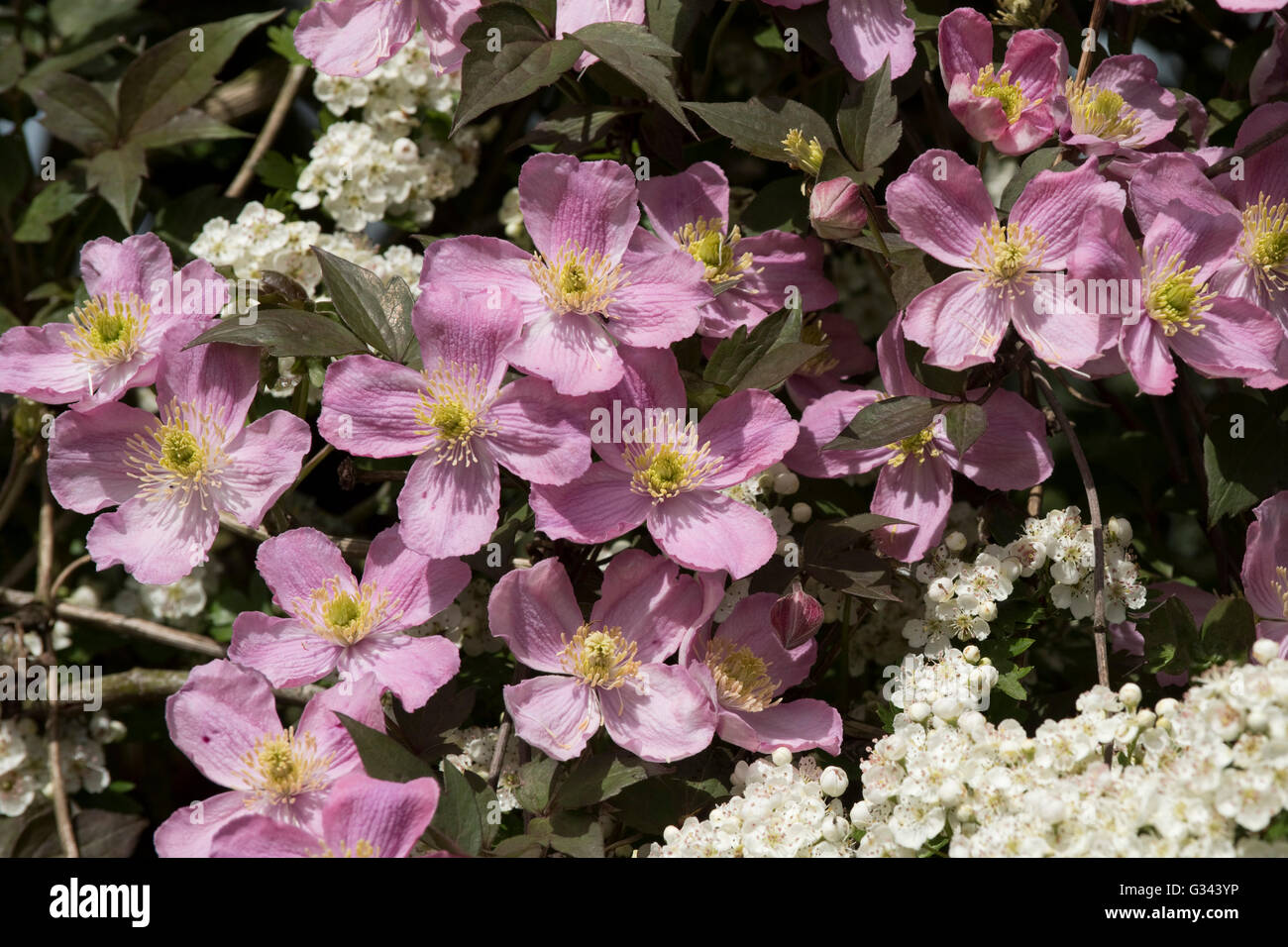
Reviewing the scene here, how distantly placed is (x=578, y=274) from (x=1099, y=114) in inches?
22.8

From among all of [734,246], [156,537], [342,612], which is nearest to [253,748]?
[342,612]

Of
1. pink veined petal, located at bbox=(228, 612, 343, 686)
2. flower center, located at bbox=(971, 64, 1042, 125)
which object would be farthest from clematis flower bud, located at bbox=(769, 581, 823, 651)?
flower center, located at bbox=(971, 64, 1042, 125)

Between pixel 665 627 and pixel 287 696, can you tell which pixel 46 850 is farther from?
pixel 665 627

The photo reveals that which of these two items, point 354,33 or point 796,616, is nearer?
point 796,616

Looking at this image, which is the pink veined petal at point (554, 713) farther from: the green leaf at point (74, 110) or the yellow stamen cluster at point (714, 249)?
the green leaf at point (74, 110)

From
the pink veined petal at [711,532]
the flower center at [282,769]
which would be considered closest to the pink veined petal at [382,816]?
the flower center at [282,769]

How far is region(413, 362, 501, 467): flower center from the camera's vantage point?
3.86 ft

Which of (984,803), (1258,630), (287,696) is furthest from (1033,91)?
(287,696)

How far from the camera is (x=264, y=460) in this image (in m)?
1.22

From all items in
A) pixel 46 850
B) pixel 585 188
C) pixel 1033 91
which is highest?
pixel 1033 91

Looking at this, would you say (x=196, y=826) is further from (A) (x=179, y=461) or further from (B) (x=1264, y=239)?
(B) (x=1264, y=239)

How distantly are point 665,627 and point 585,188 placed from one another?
1.46 ft

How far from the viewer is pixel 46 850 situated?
58.4 inches

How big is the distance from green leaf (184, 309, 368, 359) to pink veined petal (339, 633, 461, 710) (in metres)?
0.29
